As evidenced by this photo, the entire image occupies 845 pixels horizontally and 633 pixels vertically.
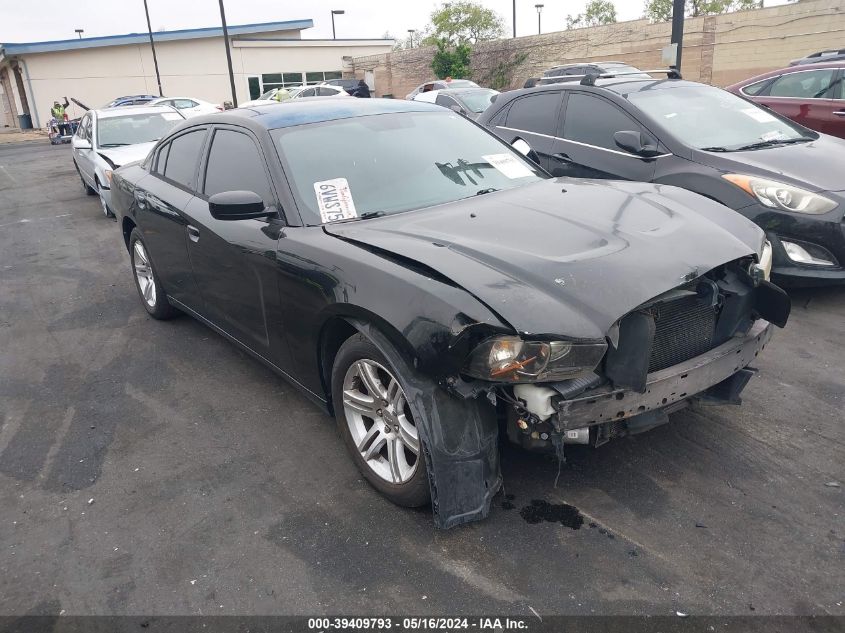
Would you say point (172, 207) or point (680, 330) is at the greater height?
point (172, 207)

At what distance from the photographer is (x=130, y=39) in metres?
42.4

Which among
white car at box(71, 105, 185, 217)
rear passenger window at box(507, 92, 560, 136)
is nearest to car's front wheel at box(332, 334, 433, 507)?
rear passenger window at box(507, 92, 560, 136)

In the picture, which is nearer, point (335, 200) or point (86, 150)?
point (335, 200)

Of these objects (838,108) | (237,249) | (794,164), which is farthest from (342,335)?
(838,108)

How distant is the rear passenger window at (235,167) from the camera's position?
3.74m

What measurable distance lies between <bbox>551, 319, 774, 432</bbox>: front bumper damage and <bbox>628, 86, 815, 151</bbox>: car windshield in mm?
2998

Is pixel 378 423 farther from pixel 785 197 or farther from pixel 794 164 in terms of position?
pixel 794 164

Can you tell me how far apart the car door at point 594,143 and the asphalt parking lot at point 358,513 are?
196 centimetres

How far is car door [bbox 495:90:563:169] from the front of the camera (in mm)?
6609

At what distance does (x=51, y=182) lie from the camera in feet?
51.7

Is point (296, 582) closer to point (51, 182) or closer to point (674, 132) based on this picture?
point (674, 132)

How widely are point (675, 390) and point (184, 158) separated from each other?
3.53 m

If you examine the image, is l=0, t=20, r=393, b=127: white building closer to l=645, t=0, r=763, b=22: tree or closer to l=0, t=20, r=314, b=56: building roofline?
l=0, t=20, r=314, b=56: building roofline

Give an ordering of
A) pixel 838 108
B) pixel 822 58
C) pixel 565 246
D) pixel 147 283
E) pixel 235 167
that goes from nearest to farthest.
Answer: pixel 565 246, pixel 235 167, pixel 147 283, pixel 838 108, pixel 822 58
